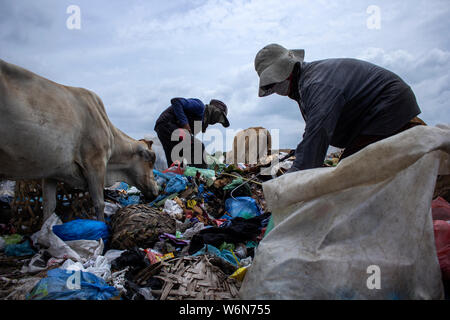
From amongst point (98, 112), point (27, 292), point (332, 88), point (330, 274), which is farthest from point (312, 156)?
point (98, 112)

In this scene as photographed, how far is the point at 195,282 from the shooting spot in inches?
71.3

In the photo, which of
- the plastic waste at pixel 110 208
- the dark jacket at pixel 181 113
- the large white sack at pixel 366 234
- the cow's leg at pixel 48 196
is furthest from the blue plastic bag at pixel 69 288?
the dark jacket at pixel 181 113

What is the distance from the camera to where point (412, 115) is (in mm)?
2412

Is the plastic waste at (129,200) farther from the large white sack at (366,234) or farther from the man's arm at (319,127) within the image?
the large white sack at (366,234)

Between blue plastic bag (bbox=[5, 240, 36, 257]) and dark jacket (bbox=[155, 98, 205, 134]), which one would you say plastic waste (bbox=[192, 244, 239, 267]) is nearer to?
blue plastic bag (bbox=[5, 240, 36, 257])

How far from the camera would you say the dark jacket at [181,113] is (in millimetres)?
6156

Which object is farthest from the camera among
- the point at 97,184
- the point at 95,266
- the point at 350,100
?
the point at 97,184

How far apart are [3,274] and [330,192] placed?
2.64 meters

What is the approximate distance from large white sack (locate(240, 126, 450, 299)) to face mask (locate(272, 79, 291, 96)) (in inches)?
48.8

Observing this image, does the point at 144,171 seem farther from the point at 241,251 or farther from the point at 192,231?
the point at 241,251

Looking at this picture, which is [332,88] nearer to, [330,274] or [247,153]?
[330,274]

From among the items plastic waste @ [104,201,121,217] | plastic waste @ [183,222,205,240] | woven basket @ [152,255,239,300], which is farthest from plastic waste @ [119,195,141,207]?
woven basket @ [152,255,239,300]

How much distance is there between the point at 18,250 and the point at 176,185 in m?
2.22

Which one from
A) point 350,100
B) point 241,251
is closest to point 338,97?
point 350,100
